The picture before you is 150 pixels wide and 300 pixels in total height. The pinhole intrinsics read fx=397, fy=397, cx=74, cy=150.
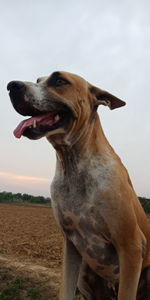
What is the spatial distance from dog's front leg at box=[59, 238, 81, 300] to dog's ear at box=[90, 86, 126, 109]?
1518 mm

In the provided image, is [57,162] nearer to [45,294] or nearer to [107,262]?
[107,262]

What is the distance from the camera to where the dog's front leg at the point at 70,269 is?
13.8 ft

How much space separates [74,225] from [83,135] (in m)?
0.90

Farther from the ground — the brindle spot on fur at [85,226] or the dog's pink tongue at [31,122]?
the dog's pink tongue at [31,122]

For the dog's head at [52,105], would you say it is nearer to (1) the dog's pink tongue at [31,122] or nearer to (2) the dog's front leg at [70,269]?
(1) the dog's pink tongue at [31,122]

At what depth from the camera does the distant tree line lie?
82.8m

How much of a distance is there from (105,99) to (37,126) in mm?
999

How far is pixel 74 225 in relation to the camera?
3949mm

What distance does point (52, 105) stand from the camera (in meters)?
3.78

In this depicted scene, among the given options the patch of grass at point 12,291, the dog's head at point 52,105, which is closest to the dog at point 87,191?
the dog's head at point 52,105

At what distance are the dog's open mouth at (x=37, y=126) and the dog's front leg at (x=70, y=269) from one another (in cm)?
125

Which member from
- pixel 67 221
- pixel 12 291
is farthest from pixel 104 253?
pixel 12 291

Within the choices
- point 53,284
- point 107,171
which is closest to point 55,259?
point 53,284

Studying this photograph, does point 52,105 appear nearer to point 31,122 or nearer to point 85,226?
point 31,122
